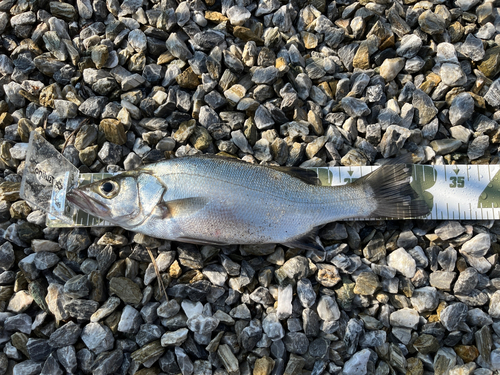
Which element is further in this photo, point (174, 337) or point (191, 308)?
point (191, 308)

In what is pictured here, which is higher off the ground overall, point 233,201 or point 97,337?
point 233,201

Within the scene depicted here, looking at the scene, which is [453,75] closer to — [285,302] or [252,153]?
[252,153]

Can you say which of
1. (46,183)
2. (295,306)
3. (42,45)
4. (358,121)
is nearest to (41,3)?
(42,45)

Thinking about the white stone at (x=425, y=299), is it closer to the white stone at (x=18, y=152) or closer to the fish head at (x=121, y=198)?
the fish head at (x=121, y=198)

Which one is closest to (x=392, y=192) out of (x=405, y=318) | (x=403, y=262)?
(x=403, y=262)

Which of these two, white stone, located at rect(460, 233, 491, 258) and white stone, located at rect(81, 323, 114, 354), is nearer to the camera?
white stone, located at rect(81, 323, 114, 354)

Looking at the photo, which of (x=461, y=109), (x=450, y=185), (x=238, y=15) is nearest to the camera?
(x=450, y=185)

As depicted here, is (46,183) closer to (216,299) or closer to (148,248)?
(148,248)

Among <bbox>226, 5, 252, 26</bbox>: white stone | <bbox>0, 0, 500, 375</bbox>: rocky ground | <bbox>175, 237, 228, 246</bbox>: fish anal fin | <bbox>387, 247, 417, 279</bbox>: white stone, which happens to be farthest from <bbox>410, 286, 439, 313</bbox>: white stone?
<bbox>226, 5, 252, 26</bbox>: white stone

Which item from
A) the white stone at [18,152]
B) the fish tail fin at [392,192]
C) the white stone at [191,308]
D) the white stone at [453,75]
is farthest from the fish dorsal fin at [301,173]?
the white stone at [18,152]

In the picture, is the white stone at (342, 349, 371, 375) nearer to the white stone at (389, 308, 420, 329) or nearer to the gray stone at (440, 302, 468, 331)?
the white stone at (389, 308, 420, 329)
